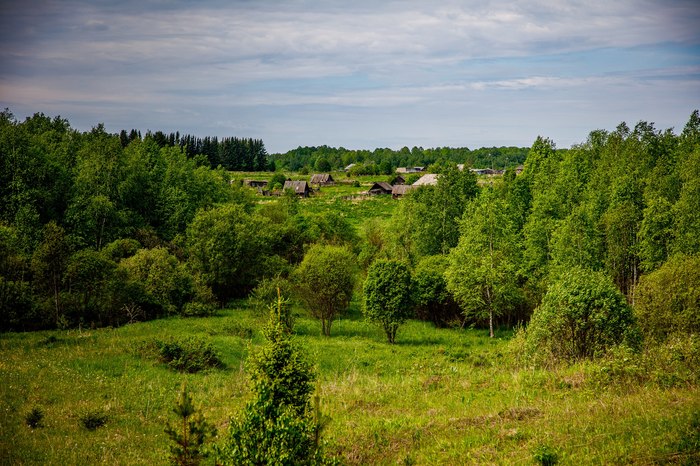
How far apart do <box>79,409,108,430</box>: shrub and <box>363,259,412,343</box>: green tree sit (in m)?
24.2

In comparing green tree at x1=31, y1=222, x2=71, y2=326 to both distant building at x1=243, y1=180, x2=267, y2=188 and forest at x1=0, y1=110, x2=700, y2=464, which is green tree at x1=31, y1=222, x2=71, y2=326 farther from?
A: distant building at x1=243, y1=180, x2=267, y2=188

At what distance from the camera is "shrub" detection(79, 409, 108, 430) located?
2028 centimetres

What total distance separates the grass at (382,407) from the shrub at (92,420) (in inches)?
8.6

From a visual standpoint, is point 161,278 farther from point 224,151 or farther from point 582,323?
point 224,151

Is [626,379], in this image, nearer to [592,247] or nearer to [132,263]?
[592,247]

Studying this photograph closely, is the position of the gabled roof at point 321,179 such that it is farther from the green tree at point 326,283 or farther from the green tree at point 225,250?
the green tree at point 326,283

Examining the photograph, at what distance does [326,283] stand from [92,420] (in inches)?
1000

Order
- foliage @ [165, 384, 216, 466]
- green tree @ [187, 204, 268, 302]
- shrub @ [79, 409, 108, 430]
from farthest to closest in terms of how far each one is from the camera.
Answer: green tree @ [187, 204, 268, 302] < shrub @ [79, 409, 108, 430] < foliage @ [165, 384, 216, 466]

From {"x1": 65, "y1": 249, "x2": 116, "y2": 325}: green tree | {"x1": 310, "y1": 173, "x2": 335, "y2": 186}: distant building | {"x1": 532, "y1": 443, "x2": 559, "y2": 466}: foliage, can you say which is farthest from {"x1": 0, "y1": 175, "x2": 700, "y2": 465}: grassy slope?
{"x1": 310, "y1": 173, "x2": 335, "y2": 186}: distant building

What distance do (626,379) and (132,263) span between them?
4199 centimetres

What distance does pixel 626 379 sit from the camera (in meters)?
19.4

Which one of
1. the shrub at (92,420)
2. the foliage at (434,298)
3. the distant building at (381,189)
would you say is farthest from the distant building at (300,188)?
the shrub at (92,420)

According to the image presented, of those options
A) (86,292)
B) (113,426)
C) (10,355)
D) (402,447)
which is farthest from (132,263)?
(402,447)

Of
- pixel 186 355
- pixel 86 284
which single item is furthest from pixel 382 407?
pixel 86 284
